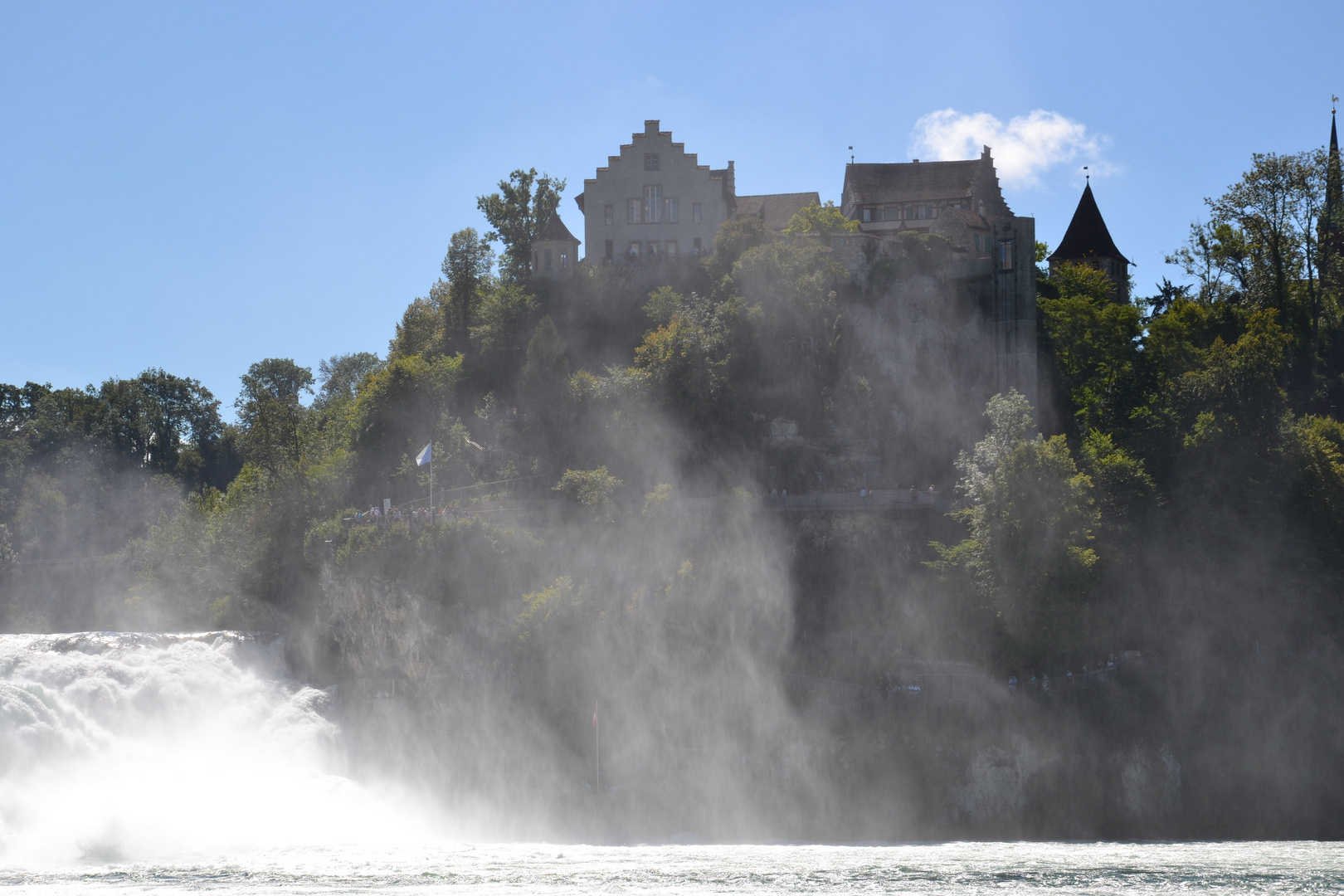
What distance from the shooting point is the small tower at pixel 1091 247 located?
274ft

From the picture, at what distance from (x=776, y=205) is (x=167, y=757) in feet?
171

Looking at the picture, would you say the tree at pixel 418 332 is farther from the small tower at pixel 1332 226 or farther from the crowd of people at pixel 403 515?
the small tower at pixel 1332 226

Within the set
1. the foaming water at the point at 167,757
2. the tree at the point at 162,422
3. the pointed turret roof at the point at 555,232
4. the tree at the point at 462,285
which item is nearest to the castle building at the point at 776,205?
the pointed turret roof at the point at 555,232

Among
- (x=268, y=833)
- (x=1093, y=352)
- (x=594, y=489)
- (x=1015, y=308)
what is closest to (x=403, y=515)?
(x=594, y=489)

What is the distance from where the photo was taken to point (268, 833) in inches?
1714

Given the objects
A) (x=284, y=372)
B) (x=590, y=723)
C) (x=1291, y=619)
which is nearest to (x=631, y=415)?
(x=590, y=723)

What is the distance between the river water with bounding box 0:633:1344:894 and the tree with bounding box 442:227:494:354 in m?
25.4

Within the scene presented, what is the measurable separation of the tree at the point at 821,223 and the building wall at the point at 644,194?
549 cm

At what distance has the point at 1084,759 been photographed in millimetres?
49094

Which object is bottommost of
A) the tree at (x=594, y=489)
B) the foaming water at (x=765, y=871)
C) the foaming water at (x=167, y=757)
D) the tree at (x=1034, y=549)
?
the foaming water at (x=765, y=871)

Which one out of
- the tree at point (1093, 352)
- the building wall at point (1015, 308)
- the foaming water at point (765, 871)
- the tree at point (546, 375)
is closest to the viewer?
the foaming water at point (765, 871)

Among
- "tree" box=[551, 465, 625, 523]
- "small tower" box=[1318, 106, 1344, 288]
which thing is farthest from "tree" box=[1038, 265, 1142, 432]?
"tree" box=[551, 465, 625, 523]

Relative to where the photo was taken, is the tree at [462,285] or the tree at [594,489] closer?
the tree at [594,489]

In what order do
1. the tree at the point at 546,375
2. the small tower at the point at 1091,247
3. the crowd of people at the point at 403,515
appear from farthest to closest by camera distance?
the small tower at the point at 1091,247
the tree at the point at 546,375
the crowd of people at the point at 403,515
